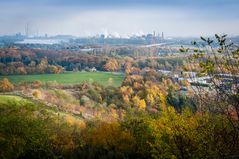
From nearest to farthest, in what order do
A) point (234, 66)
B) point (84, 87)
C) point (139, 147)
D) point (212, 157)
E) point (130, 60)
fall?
point (234, 66) < point (212, 157) < point (139, 147) < point (84, 87) < point (130, 60)

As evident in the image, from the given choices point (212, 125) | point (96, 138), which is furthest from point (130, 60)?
point (212, 125)

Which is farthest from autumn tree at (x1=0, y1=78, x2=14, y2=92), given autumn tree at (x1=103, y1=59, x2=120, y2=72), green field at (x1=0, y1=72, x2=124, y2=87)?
autumn tree at (x1=103, y1=59, x2=120, y2=72)

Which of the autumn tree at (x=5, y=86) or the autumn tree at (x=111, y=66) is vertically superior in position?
the autumn tree at (x=111, y=66)

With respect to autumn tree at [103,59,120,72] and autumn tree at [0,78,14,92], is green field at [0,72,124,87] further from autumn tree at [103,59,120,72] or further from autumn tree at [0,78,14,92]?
autumn tree at [103,59,120,72]

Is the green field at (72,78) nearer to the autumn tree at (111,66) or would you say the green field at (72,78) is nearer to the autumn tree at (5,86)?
the autumn tree at (5,86)

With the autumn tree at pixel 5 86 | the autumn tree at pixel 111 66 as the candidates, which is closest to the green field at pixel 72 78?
the autumn tree at pixel 5 86

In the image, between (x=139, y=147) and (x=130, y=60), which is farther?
(x=130, y=60)

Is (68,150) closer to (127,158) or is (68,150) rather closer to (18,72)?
(127,158)

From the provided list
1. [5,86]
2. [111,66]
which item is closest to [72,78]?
[111,66]

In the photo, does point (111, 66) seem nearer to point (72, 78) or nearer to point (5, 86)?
point (72, 78)
